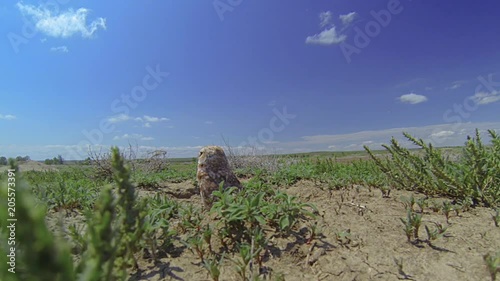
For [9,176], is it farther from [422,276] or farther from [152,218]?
[422,276]

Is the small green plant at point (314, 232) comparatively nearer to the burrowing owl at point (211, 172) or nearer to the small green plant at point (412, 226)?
the small green plant at point (412, 226)

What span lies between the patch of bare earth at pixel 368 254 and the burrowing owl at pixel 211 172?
138cm

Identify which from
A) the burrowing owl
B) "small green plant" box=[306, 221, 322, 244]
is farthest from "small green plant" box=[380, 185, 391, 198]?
the burrowing owl

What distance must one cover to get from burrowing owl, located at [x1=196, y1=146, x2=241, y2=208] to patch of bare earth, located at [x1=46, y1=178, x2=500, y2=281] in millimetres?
1379

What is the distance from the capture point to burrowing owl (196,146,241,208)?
13.2 ft

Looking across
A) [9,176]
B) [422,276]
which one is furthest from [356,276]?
A: [9,176]

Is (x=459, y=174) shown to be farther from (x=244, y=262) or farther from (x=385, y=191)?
(x=244, y=262)

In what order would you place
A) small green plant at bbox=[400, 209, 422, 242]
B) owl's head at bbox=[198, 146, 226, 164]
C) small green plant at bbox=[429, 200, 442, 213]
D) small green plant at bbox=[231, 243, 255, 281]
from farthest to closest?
owl's head at bbox=[198, 146, 226, 164] < small green plant at bbox=[429, 200, 442, 213] < small green plant at bbox=[400, 209, 422, 242] < small green plant at bbox=[231, 243, 255, 281]

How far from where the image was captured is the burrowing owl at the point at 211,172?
4023mm

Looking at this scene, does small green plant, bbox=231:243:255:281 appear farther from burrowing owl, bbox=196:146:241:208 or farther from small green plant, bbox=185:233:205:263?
burrowing owl, bbox=196:146:241:208

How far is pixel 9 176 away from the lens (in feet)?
2.71

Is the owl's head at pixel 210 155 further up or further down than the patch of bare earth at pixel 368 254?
further up

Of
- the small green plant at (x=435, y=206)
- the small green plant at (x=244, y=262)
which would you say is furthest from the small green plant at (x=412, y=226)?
the small green plant at (x=244, y=262)

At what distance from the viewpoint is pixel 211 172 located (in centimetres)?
417
